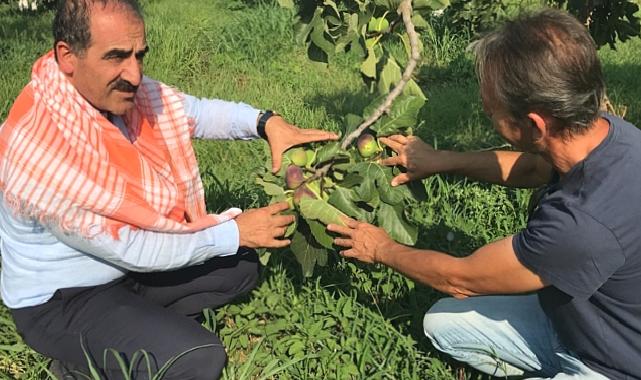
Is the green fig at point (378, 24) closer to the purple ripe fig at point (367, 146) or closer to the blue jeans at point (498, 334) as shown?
the purple ripe fig at point (367, 146)

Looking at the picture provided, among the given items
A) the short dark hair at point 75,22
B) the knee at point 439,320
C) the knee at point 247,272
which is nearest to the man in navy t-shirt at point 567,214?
the knee at point 439,320

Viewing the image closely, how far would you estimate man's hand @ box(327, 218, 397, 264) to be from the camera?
211cm

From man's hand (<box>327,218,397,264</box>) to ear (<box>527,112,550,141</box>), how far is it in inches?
22.5

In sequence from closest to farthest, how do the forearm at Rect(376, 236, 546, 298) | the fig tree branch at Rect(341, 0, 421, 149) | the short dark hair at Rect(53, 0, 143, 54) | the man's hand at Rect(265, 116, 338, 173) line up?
1. the forearm at Rect(376, 236, 546, 298)
2. the short dark hair at Rect(53, 0, 143, 54)
3. the fig tree branch at Rect(341, 0, 421, 149)
4. the man's hand at Rect(265, 116, 338, 173)

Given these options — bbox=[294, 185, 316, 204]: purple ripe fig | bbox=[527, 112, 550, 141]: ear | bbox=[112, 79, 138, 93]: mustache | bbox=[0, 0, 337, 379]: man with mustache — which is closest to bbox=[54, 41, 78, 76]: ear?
bbox=[0, 0, 337, 379]: man with mustache

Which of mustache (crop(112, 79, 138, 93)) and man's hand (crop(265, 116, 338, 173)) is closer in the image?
mustache (crop(112, 79, 138, 93))

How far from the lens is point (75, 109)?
6.49ft

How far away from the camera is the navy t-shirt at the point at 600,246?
62.5 inches

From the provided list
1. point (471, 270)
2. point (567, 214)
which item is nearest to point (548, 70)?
point (567, 214)

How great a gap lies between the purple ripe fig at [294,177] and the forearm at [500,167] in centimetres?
47

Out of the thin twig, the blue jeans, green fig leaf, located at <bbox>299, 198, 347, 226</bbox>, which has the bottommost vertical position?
the blue jeans

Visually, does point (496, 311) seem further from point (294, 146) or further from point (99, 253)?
point (99, 253)

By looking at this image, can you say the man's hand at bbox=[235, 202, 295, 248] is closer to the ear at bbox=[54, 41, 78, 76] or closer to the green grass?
the green grass

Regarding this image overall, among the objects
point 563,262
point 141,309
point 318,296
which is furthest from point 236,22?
point 563,262
